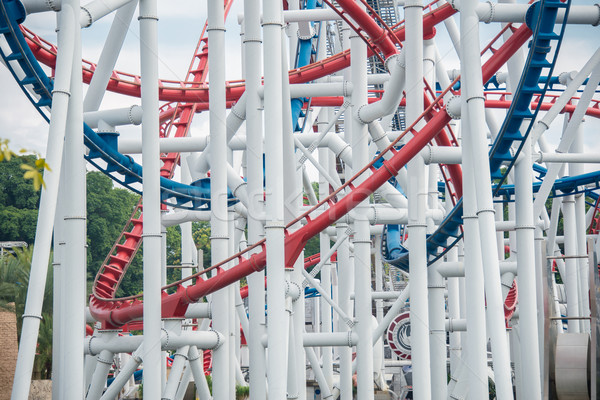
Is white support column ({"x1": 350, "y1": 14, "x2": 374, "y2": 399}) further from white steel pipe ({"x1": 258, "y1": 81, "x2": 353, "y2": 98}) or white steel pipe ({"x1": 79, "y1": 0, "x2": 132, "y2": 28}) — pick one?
white steel pipe ({"x1": 79, "y1": 0, "x2": 132, "y2": 28})

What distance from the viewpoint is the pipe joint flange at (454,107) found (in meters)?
8.70

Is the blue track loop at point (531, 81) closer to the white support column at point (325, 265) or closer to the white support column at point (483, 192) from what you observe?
the white support column at point (483, 192)

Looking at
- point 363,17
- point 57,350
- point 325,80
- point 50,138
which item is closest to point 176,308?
point 57,350

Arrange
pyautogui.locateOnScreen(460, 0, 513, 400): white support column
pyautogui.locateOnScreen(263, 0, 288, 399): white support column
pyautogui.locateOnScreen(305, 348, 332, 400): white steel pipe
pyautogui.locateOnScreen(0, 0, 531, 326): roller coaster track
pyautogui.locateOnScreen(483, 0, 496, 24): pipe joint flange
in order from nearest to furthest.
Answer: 1. pyautogui.locateOnScreen(460, 0, 513, 400): white support column
2. pyautogui.locateOnScreen(263, 0, 288, 399): white support column
3. pyautogui.locateOnScreen(483, 0, 496, 24): pipe joint flange
4. pyautogui.locateOnScreen(0, 0, 531, 326): roller coaster track
5. pyautogui.locateOnScreen(305, 348, 332, 400): white steel pipe

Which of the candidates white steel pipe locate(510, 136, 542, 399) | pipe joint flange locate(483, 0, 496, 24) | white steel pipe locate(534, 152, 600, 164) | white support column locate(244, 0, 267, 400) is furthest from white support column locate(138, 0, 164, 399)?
white steel pipe locate(534, 152, 600, 164)

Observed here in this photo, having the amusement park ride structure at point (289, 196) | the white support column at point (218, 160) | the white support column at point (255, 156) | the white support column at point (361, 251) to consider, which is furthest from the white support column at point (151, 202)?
the white support column at point (361, 251)

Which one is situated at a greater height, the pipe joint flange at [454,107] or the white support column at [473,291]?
the pipe joint flange at [454,107]

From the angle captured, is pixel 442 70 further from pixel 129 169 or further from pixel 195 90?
pixel 129 169

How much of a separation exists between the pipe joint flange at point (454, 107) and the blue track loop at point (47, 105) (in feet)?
13.7

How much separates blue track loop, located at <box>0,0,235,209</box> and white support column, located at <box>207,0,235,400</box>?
1770 mm

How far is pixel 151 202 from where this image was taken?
790 centimetres

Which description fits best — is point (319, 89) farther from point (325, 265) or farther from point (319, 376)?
point (325, 265)

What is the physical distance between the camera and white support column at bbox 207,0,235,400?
9.30 m

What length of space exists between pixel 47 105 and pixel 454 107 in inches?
169
